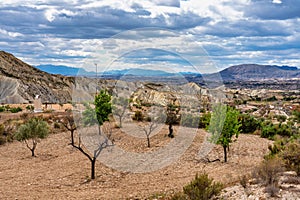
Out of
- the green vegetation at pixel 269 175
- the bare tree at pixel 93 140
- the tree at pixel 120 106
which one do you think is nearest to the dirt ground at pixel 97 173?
the bare tree at pixel 93 140

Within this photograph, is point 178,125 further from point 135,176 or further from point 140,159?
point 135,176

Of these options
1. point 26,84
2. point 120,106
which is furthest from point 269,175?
point 26,84

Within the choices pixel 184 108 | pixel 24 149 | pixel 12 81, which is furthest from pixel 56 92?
pixel 24 149

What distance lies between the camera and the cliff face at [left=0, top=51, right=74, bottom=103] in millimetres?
74000

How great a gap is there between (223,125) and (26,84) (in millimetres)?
64983

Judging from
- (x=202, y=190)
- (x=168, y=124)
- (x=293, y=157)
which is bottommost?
(x=168, y=124)

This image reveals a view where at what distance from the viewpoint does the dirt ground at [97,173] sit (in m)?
15.9

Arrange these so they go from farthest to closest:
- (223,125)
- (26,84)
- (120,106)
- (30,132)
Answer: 1. (26,84)
2. (120,106)
3. (30,132)
4. (223,125)

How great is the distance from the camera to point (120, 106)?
39.1 meters

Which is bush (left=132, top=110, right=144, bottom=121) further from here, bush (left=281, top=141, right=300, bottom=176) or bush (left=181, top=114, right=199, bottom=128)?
bush (left=281, top=141, right=300, bottom=176)

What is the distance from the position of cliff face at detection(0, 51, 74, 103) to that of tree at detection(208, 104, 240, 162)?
57.4 metres

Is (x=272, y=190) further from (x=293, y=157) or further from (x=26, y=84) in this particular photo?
(x=26, y=84)

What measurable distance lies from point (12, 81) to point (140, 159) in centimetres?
6067

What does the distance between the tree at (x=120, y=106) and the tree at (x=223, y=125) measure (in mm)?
15121
